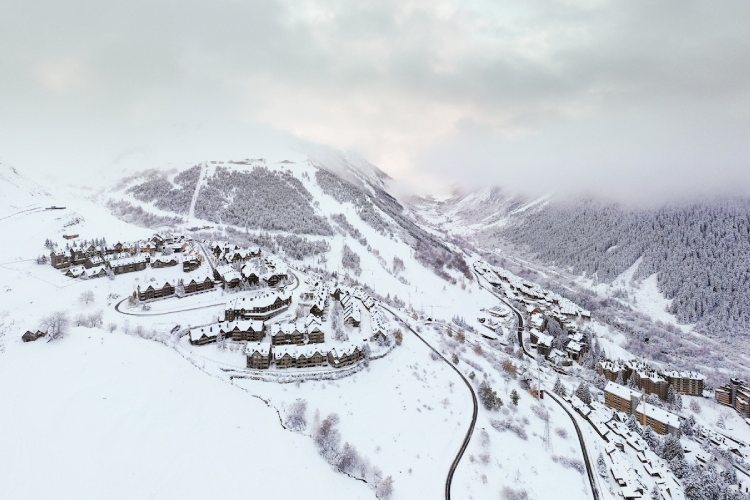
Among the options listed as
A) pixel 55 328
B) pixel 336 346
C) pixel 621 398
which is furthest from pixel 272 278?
pixel 621 398

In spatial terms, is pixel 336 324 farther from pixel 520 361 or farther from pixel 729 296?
pixel 729 296

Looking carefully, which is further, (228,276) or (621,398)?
(228,276)

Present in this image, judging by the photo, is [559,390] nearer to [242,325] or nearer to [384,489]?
[384,489]

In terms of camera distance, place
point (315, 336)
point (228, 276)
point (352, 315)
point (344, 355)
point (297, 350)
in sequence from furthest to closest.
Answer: point (228, 276) < point (352, 315) < point (315, 336) < point (344, 355) < point (297, 350)

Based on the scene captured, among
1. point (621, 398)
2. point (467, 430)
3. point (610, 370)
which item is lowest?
point (610, 370)

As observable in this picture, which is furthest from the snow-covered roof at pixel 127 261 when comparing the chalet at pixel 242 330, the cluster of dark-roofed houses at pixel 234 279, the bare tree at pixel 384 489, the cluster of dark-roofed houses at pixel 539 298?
the cluster of dark-roofed houses at pixel 539 298
